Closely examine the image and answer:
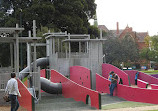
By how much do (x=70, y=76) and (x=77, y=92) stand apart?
6.52 meters

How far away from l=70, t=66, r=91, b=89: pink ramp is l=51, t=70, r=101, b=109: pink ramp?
1.61m

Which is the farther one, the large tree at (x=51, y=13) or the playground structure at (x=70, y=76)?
the large tree at (x=51, y=13)

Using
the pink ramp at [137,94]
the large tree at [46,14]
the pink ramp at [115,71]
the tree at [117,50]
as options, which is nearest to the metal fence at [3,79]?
the pink ramp at [137,94]

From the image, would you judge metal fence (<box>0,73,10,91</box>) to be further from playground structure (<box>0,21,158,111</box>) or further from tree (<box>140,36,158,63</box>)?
tree (<box>140,36,158,63</box>)

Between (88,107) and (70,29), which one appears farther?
(70,29)

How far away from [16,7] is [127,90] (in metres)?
27.4

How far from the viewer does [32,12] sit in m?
37.8

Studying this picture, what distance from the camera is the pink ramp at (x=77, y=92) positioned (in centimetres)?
1326

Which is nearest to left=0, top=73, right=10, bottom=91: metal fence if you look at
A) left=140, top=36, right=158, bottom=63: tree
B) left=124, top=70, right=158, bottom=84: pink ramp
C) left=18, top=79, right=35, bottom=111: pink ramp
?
left=18, top=79, right=35, bottom=111: pink ramp

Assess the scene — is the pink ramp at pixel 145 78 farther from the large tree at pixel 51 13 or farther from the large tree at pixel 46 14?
the large tree at pixel 51 13

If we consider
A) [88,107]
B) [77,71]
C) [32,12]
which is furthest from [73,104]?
[32,12]

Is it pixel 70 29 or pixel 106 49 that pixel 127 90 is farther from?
pixel 106 49

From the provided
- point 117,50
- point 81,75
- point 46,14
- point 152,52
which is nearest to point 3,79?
point 81,75

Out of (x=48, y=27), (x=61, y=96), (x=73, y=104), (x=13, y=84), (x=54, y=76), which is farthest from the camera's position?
(x=48, y=27)
